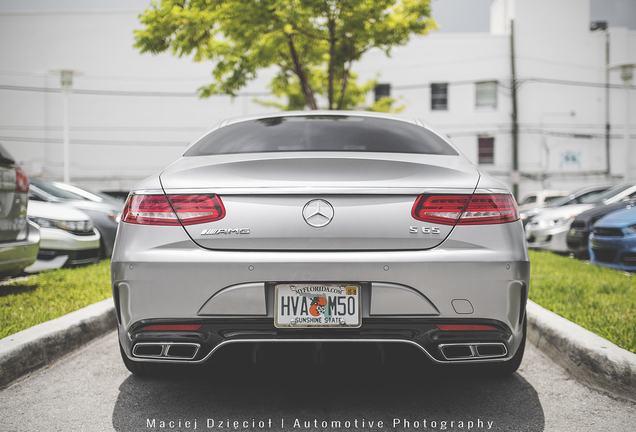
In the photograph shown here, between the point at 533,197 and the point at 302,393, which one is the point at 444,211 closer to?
the point at 302,393

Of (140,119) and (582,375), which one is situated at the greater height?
(140,119)

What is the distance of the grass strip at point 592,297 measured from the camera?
3.54 meters

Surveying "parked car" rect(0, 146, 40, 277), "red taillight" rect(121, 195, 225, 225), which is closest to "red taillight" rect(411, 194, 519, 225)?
"red taillight" rect(121, 195, 225, 225)

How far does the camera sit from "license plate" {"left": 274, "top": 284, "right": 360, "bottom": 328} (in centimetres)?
223

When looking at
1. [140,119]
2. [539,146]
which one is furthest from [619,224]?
[140,119]

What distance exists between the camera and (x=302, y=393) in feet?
9.27

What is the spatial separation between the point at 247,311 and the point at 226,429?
1.96ft

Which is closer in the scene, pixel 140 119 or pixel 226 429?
pixel 226 429

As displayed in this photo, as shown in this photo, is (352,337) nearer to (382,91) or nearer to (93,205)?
(93,205)

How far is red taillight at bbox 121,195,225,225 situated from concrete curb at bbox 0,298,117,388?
1286mm

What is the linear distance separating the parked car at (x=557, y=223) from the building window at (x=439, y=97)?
54.0 feet

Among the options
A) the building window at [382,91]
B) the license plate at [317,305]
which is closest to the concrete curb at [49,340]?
the license plate at [317,305]

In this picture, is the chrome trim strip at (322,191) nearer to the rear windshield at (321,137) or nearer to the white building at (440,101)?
the rear windshield at (321,137)

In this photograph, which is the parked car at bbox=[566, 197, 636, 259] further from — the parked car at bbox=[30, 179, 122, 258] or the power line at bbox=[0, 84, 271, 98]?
the power line at bbox=[0, 84, 271, 98]
